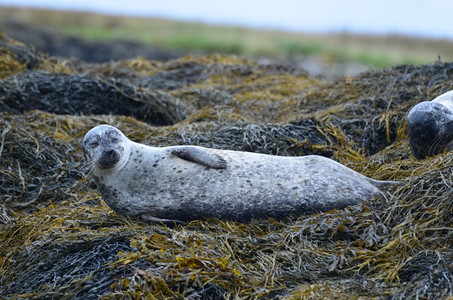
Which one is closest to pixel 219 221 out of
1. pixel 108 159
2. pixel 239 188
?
pixel 239 188

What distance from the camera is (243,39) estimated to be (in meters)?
27.2

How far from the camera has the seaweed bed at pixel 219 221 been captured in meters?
3.86

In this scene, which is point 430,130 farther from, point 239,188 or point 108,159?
point 108,159

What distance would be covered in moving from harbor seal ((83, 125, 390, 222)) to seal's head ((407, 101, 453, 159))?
Result: 82cm

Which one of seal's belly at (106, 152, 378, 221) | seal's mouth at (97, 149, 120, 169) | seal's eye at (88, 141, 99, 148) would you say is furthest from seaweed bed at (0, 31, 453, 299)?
seal's eye at (88, 141, 99, 148)

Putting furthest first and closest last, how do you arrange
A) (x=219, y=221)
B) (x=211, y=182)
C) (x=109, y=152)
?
(x=109, y=152) < (x=211, y=182) < (x=219, y=221)

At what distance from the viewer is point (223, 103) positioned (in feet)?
26.8

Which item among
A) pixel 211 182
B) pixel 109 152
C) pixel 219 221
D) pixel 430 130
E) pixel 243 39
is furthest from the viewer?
pixel 243 39

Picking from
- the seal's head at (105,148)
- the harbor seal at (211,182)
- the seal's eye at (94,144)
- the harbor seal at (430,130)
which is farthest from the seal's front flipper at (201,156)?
the harbor seal at (430,130)

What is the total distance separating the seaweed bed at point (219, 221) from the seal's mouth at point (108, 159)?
0.38m

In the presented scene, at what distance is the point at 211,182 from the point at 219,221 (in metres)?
0.30

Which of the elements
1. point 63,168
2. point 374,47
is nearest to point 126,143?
point 63,168

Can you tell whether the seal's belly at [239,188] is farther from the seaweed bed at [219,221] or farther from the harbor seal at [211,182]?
the seaweed bed at [219,221]

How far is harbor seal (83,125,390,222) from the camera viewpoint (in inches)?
189
